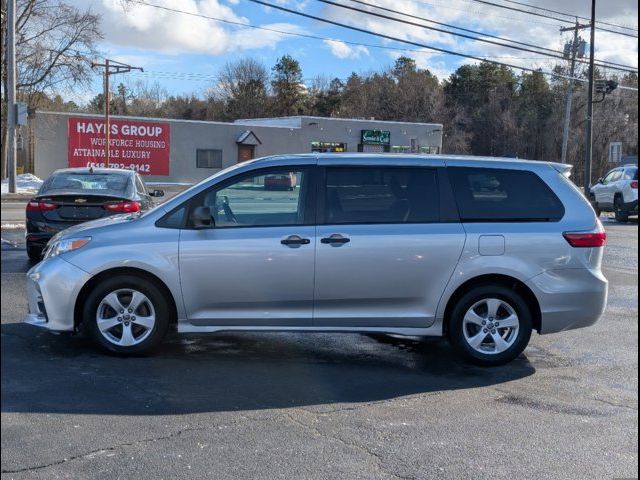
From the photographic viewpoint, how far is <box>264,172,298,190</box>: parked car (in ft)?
20.9

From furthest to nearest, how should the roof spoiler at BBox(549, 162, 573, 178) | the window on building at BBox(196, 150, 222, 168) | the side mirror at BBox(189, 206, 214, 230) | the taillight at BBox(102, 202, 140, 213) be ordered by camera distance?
the window on building at BBox(196, 150, 222, 168)
the taillight at BBox(102, 202, 140, 213)
the roof spoiler at BBox(549, 162, 573, 178)
the side mirror at BBox(189, 206, 214, 230)

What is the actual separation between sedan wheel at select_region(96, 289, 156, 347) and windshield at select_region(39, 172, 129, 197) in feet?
4.55

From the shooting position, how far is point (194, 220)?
6086mm

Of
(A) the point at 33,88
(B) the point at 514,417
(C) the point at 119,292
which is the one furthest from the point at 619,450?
(A) the point at 33,88

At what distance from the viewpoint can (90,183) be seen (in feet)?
30.1

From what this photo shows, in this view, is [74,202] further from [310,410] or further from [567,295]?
[567,295]

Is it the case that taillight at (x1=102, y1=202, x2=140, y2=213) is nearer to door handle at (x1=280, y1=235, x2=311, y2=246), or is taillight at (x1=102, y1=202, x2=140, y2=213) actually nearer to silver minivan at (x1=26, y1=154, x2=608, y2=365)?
silver minivan at (x1=26, y1=154, x2=608, y2=365)

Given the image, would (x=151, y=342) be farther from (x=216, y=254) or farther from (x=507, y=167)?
(x=507, y=167)

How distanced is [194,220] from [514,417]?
2.95m

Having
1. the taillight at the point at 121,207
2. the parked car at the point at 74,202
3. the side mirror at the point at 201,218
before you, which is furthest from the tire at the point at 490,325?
the taillight at the point at 121,207

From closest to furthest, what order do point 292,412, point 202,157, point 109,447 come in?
1. point 109,447
2. point 292,412
3. point 202,157

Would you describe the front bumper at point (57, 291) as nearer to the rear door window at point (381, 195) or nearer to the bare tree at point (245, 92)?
the rear door window at point (381, 195)

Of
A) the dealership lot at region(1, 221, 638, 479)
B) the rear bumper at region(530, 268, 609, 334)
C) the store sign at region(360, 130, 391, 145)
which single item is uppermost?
the store sign at region(360, 130, 391, 145)

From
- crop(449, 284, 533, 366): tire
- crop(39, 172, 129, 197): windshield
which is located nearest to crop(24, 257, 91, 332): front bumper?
crop(39, 172, 129, 197): windshield
